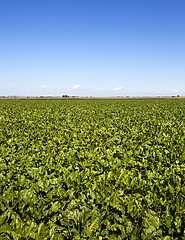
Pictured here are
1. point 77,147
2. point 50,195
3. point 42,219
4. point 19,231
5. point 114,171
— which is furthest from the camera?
point 77,147

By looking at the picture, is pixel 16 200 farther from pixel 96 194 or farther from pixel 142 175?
pixel 142 175

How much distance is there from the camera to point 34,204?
3.47m

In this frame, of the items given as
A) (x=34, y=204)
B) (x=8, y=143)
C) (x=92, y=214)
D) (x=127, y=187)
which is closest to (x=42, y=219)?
(x=34, y=204)

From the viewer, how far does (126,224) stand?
9.31ft

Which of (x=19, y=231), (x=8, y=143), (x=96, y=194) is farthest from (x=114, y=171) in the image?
(x=8, y=143)

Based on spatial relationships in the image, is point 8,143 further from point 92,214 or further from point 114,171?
point 92,214

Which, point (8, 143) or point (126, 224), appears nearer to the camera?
point (126, 224)

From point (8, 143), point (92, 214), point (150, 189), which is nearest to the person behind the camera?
point (92, 214)

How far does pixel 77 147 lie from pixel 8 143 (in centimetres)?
314

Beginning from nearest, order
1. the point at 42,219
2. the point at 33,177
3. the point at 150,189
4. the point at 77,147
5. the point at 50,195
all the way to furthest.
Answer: the point at 42,219
the point at 50,195
the point at 150,189
the point at 33,177
the point at 77,147

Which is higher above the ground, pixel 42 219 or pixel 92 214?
pixel 92 214

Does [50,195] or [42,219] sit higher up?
[50,195]

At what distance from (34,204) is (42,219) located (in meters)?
0.32

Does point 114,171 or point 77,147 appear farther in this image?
point 77,147
